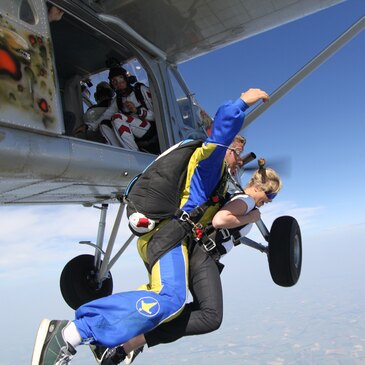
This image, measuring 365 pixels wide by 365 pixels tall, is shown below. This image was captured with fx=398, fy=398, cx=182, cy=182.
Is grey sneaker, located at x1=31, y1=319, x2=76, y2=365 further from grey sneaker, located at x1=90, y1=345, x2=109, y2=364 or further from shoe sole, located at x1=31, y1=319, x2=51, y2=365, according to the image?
grey sneaker, located at x1=90, y1=345, x2=109, y2=364

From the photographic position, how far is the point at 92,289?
5.83 metres

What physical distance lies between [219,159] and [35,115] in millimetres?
1298

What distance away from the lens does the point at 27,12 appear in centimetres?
295

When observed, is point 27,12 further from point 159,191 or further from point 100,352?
point 100,352

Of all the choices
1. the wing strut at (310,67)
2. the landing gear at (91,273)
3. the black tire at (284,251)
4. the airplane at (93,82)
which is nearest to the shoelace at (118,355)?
the airplane at (93,82)

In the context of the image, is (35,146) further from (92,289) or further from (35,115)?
(92,289)

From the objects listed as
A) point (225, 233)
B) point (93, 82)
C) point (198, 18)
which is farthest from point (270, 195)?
point (93, 82)

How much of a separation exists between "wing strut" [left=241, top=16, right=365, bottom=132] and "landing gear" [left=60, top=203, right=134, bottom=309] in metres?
2.27

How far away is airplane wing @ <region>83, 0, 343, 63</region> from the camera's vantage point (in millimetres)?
4539

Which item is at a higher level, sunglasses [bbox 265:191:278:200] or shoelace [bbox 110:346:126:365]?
sunglasses [bbox 265:191:278:200]

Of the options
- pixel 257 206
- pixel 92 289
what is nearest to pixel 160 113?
pixel 257 206

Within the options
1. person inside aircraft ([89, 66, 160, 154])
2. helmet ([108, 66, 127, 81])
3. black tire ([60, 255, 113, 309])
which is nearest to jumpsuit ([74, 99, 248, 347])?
person inside aircraft ([89, 66, 160, 154])

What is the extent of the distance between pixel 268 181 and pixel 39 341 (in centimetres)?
197

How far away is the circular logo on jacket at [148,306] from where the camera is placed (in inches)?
87.0
